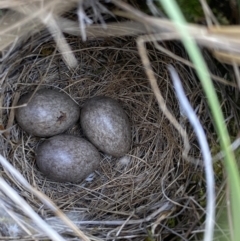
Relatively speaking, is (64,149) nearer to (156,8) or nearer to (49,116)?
(49,116)

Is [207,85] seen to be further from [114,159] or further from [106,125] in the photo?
[114,159]

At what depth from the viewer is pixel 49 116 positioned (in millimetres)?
1529

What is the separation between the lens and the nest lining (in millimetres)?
1432

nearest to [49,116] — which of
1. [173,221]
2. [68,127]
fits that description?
[68,127]

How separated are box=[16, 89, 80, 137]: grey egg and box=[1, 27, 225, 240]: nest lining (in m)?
0.05

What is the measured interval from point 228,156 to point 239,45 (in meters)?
0.28

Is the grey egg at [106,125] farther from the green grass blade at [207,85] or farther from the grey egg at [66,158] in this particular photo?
the green grass blade at [207,85]

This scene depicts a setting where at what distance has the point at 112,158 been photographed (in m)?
1.68

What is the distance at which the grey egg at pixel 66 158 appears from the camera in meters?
1.53

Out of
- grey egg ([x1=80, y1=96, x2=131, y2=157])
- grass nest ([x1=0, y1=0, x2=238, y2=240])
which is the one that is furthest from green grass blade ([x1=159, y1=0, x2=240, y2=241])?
grey egg ([x1=80, y1=96, x2=131, y2=157])

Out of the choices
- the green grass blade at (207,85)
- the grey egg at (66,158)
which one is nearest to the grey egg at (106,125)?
the grey egg at (66,158)

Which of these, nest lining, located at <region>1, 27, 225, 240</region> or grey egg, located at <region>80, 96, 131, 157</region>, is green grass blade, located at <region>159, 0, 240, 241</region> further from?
grey egg, located at <region>80, 96, 131, 157</region>

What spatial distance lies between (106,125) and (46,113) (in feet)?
0.64

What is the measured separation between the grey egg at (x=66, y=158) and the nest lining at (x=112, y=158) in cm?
6
